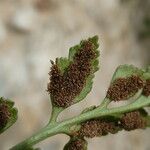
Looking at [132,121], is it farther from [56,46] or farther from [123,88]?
[56,46]

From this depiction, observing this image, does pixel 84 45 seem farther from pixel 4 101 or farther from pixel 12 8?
pixel 12 8

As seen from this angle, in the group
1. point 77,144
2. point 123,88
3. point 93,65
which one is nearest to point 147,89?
point 123,88

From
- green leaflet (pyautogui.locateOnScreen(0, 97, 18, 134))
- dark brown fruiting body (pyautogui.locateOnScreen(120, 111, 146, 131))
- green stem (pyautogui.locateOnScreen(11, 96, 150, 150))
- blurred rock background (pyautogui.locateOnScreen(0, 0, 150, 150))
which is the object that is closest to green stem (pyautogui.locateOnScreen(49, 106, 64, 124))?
green stem (pyautogui.locateOnScreen(11, 96, 150, 150))

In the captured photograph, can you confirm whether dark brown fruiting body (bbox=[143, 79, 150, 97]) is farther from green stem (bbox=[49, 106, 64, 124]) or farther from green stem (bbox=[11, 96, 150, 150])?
green stem (bbox=[49, 106, 64, 124])

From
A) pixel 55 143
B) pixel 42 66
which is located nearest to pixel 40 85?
pixel 42 66

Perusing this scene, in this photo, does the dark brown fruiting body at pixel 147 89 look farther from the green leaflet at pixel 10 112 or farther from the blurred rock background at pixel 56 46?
the blurred rock background at pixel 56 46

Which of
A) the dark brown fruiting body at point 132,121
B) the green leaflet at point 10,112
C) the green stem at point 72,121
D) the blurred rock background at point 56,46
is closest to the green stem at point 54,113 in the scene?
the green stem at point 72,121
